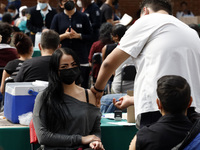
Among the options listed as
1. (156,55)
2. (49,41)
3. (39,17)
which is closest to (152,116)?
(156,55)

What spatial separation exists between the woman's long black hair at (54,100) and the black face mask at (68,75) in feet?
0.13

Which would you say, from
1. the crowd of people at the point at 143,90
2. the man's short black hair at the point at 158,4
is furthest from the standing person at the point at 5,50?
the man's short black hair at the point at 158,4

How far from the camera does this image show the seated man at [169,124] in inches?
96.6

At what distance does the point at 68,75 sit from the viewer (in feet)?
10.8

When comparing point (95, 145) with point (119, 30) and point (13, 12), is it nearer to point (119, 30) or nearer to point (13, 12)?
point (119, 30)

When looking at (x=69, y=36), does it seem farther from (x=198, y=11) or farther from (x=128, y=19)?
(x=198, y=11)

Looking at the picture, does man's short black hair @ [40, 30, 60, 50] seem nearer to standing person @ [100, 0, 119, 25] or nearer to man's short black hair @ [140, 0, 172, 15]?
man's short black hair @ [140, 0, 172, 15]

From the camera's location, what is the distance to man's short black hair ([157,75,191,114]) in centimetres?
246

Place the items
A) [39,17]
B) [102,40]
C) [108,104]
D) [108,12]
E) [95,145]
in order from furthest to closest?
[108,12] → [39,17] → [102,40] → [108,104] → [95,145]

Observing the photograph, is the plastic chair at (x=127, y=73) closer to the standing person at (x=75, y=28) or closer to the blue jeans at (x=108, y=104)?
the blue jeans at (x=108, y=104)

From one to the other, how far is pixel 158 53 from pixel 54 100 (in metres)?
0.90

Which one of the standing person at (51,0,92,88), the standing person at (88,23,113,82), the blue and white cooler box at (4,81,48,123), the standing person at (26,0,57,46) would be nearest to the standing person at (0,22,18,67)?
the standing person at (51,0,92,88)

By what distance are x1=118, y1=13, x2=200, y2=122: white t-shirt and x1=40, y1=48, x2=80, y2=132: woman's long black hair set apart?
0.61m

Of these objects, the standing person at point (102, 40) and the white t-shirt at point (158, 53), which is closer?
the white t-shirt at point (158, 53)
